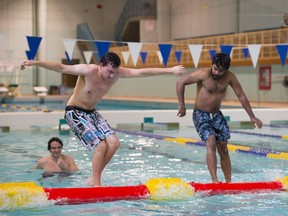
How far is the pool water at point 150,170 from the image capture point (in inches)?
205

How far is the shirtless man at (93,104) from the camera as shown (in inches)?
226

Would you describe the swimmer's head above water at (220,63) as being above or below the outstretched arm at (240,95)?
above

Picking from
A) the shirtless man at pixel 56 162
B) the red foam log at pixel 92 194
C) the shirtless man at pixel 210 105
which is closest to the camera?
the red foam log at pixel 92 194

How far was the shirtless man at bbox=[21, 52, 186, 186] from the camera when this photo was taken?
575 cm

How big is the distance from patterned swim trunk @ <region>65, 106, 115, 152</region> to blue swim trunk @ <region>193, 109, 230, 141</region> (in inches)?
37.5

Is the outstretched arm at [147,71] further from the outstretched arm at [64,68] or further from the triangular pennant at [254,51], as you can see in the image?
the triangular pennant at [254,51]

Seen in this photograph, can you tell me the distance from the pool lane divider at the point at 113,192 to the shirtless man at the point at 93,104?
35cm

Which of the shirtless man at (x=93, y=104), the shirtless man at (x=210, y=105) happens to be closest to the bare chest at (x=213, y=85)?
the shirtless man at (x=210, y=105)

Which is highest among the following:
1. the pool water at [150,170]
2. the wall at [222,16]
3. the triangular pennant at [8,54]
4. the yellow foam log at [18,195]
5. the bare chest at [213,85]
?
the wall at [222,16]

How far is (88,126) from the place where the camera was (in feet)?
19.0

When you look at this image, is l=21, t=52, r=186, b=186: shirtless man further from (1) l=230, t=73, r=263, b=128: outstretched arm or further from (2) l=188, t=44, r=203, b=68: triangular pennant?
(2) l=188, t=44, r=203, b=68: triangular pennant

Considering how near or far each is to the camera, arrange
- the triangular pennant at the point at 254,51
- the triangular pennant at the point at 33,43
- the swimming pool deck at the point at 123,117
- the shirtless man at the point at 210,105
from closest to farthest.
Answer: the shirtless man at the point at 210,105 → the triangular pennant at the point at 33,43 → the swimming pool deck at the point at 123,117 → the triangular pennant at the point at 254,51

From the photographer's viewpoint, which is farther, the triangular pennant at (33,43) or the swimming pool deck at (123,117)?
the swimming pool deck at (123,117)

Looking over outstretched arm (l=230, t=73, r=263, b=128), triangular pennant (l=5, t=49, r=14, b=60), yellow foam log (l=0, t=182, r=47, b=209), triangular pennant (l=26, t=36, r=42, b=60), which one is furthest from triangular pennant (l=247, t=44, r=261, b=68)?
triangular pennant (l=5, t=49, r=14, b=60)
